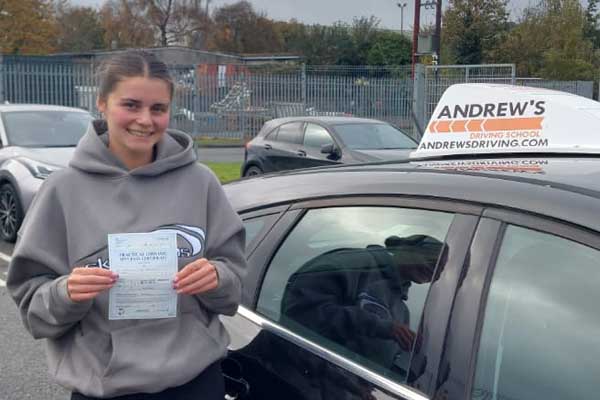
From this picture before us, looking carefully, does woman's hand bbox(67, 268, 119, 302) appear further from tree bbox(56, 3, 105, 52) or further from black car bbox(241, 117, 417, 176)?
tree bbox(56, 3, 105, 52)

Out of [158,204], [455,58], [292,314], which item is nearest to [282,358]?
[292,314]

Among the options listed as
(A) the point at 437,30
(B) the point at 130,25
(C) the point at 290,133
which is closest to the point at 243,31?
(B) the point at 130,25

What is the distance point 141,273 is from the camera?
1981mm

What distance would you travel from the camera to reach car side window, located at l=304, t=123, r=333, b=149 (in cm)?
1305

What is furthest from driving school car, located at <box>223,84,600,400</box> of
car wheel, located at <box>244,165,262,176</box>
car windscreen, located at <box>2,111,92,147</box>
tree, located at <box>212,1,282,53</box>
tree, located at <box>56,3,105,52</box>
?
tree, located at <box>56,3,105,52</box>

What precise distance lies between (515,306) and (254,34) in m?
66.3

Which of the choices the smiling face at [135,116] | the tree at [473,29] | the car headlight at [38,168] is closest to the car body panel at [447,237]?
the smiling face at [135,116]

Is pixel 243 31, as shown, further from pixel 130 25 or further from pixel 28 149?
pixel 28 149

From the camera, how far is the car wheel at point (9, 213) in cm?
918

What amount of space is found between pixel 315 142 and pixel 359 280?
10990 mm

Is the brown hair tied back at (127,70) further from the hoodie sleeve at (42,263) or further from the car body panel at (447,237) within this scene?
the car body panel at (447,237)

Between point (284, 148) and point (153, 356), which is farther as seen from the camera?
point (284, 148)

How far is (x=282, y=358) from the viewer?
2.29 m

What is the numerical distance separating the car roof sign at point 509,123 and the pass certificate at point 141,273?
1145 mm
